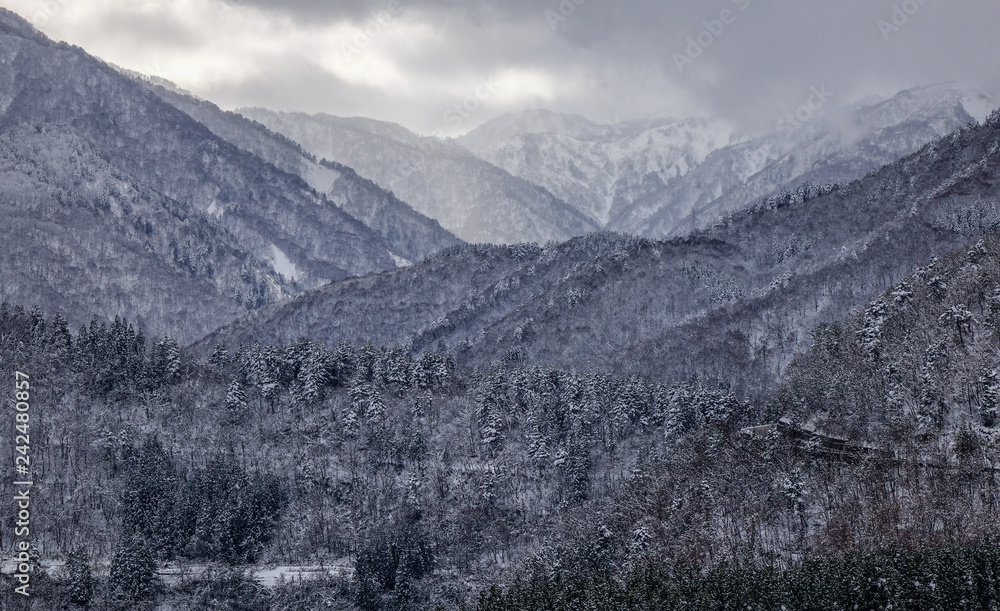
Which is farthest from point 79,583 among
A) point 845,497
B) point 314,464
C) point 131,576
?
point 845,497

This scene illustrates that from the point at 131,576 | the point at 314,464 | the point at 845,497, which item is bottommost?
the point at 131,576

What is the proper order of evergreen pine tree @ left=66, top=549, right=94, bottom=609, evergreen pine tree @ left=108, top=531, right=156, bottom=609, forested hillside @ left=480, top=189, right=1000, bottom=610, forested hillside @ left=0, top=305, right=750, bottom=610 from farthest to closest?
forested hillside @ left=0, top=305, right=750, bottom=610, evergreen pine tree @ left=108, top=531, right=156, bottom=609, evergreen pine tree @ left=66, top=549, right=94, bottom=609, forested hillside @ left=480, top=189, right=1000, bottom=610

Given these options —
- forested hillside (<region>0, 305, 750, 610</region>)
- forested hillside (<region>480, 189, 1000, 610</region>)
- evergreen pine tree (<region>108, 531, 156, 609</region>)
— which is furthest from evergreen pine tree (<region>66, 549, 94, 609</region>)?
forested hillside (<region>480, 189, 1000, 610</region>)

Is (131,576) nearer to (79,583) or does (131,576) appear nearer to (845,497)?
(79,583)

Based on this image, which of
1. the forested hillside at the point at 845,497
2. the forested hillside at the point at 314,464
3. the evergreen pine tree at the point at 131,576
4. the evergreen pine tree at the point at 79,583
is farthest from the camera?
the forested hillside at the point at 314,464

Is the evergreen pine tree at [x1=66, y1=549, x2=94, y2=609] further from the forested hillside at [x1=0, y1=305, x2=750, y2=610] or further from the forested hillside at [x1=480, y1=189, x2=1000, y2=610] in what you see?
the forested hillside at [x1=480, y1=189, x2=1000, y2=610]

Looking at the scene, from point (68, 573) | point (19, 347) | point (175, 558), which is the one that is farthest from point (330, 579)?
point (19, 347)

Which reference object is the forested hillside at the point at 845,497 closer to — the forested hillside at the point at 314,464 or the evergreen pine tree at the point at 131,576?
the forested hillside at the point at 314,464

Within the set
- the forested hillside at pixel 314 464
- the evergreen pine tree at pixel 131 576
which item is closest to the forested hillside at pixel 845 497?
the forested hillside at pixel 314 464

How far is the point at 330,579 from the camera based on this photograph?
146375mm

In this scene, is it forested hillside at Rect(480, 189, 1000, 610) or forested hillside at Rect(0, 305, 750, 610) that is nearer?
forested hillside at Rect(480, 189, 1000, 610)

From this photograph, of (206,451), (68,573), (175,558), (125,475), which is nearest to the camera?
(68,573)

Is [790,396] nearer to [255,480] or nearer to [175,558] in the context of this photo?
[255,480]

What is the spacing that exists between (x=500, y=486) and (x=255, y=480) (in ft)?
135
